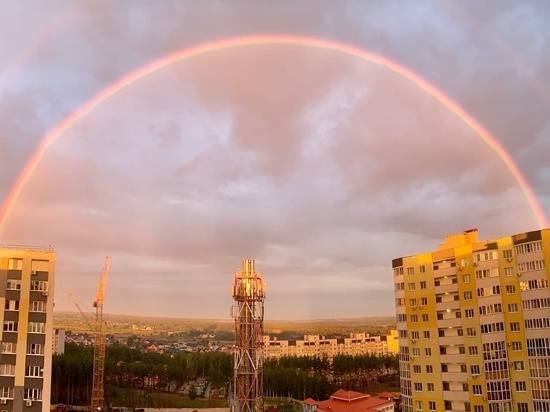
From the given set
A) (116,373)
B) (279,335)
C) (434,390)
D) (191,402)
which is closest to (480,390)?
(434,390)

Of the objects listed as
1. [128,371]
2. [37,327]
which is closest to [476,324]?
[37,327]

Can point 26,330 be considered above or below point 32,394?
above

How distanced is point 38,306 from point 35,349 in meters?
1.71

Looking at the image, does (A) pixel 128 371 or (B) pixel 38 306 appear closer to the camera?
(B) pixel 38 306

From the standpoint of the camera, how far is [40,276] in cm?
2197

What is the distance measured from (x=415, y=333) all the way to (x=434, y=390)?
310 centimetres

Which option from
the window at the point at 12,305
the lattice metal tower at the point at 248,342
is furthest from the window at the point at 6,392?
the lattice metal tower at the point at 248,342

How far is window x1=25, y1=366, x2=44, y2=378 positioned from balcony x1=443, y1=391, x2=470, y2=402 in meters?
19.6

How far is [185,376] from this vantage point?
233ft

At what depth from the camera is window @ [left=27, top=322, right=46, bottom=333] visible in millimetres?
21328

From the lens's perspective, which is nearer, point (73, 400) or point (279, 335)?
point (73, 400)

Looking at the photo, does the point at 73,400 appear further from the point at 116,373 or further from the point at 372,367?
the point at 372,367

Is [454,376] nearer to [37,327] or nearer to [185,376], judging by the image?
[37,327]

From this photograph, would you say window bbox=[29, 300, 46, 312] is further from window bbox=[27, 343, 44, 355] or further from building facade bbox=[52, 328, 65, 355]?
building facade bbox=[52, 328, 65, 355]
